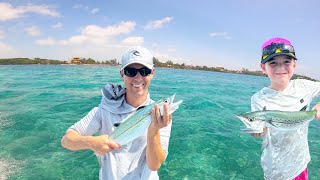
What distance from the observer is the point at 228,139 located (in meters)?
10.4

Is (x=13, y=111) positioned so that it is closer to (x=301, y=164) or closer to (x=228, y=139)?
(x=228, y=139)

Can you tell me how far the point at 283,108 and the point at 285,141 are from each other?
52 cm

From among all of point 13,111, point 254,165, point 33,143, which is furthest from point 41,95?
point 254,165

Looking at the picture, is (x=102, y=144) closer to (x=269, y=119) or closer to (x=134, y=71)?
(x=134, y=71)

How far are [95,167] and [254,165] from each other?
466cm

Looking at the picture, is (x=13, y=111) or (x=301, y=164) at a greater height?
(x=301, y=164)

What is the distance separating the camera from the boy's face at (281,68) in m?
4.15

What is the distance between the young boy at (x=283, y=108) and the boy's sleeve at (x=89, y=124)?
2.30m

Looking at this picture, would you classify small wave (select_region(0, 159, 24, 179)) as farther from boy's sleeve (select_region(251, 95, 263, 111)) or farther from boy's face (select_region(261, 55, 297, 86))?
boy's face (select_region(261, 55, 297, 86))

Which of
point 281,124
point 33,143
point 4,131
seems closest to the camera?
point 281,124

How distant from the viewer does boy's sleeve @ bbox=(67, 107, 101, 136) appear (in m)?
3.40

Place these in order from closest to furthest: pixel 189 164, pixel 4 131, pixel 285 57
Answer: pixel 285 57
pixel 189 164
pixel 4 131

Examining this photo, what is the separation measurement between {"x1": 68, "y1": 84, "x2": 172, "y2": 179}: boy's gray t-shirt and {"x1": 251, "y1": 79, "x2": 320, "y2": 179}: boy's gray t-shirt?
5.92ft

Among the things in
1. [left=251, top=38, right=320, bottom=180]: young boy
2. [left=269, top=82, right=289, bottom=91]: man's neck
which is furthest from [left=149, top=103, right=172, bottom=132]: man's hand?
[left=269, top=82, right=289, bottom=91]: man's neck
